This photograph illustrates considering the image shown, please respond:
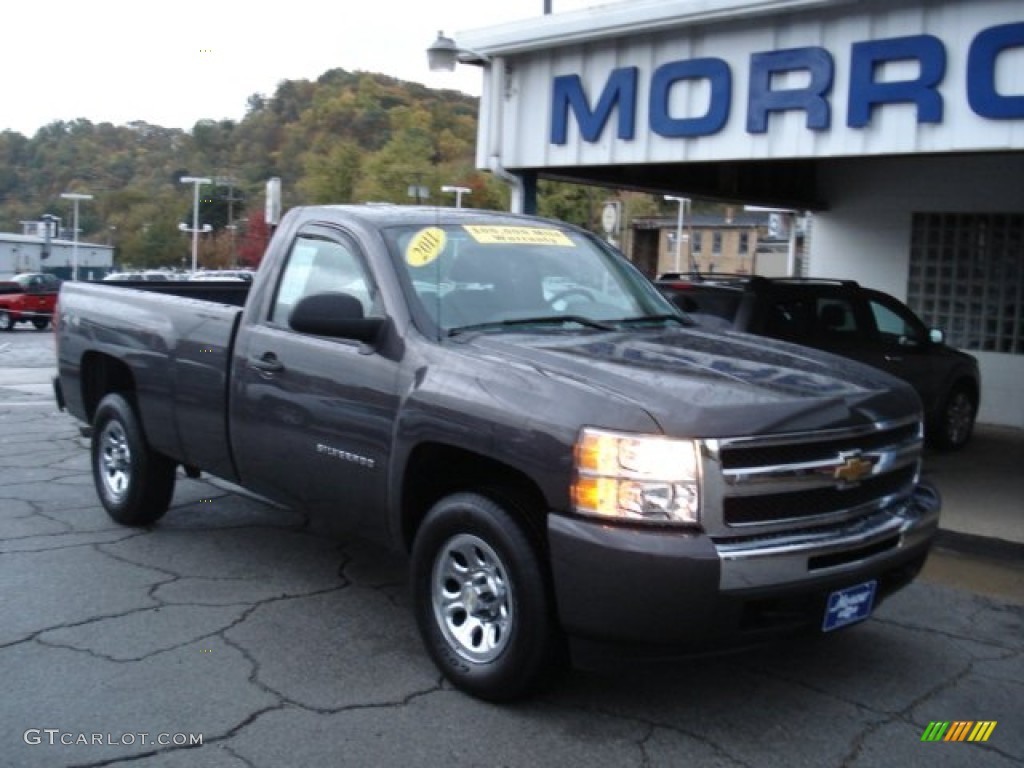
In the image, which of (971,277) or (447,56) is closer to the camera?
(447,56)

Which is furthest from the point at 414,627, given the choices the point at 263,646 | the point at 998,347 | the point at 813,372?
the point at 998,347

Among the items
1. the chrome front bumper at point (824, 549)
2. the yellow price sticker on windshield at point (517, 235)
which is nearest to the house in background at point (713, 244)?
the yellow price sticker on windshield at point (517, 235)

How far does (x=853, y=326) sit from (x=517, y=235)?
520 cm

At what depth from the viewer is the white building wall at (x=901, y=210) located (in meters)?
12.2

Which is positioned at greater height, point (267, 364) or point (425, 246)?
point (425, 246)

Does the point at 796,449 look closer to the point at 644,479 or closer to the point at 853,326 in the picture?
the point at 644,479

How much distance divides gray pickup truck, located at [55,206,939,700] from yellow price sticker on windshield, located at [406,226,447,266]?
0.04 feet

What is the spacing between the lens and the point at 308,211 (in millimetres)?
5559

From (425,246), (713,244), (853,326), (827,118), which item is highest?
(713,244)

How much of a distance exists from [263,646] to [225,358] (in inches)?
64.4

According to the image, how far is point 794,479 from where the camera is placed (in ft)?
12.2

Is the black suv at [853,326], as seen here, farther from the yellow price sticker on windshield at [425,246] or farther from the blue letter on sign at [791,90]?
the yellow price sticker on windshield at [425,246]

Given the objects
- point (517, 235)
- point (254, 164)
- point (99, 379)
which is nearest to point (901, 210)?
point (517, 235)

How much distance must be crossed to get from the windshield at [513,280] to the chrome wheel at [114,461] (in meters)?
2.78
